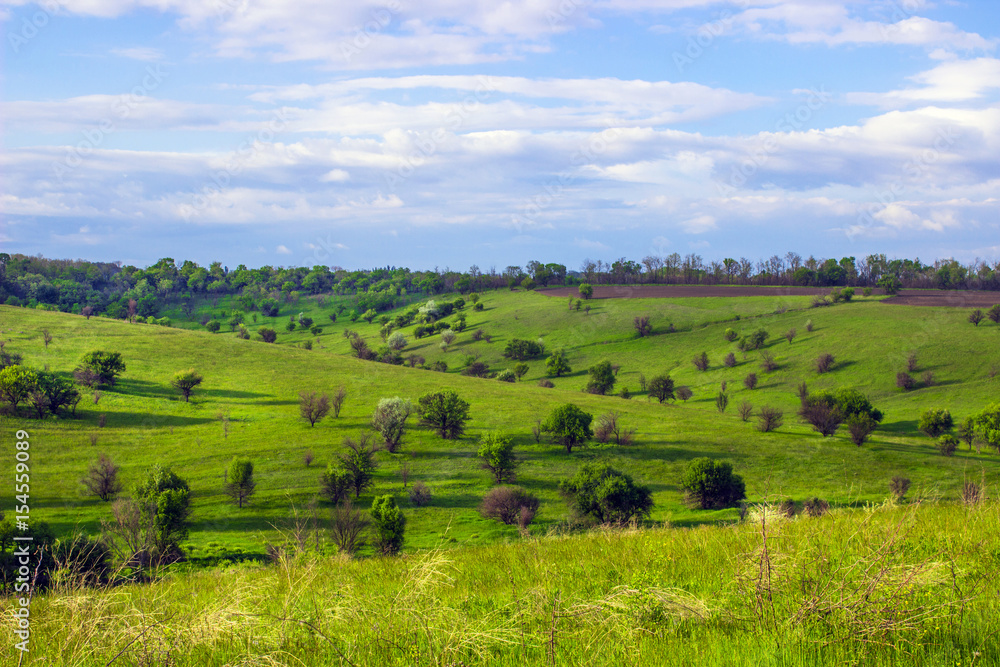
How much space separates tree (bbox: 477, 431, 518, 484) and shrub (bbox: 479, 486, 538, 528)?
5737 mm

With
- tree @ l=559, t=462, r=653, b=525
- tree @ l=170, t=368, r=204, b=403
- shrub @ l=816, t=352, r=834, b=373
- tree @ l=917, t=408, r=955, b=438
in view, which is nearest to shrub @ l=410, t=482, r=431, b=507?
tree @ l=559, t=462, r=653, b=525

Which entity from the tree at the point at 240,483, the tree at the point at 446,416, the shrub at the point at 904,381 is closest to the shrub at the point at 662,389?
the shrub at the point at 904,381

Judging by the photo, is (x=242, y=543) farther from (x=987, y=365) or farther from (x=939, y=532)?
(x=987, y=365)

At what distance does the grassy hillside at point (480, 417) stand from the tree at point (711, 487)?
180 centimetres

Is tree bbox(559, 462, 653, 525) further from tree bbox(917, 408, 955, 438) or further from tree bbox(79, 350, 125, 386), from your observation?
tree bbox(79, 350, 125, 386)

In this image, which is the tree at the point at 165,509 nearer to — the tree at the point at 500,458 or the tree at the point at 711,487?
the tree at the point at 500,458

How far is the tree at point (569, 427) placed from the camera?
59875 millimetres

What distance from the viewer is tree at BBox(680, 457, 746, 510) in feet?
154

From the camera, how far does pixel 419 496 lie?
1855 inches

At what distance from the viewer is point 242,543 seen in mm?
38938

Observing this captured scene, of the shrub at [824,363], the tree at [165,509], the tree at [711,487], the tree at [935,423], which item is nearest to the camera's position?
the tree at [165,509]

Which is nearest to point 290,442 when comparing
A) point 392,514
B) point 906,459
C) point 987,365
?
point 392,514

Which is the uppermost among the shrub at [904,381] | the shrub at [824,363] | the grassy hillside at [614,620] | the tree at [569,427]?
the grassy hillside at [614,620]

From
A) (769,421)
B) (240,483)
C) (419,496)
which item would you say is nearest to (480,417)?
(419,496)
